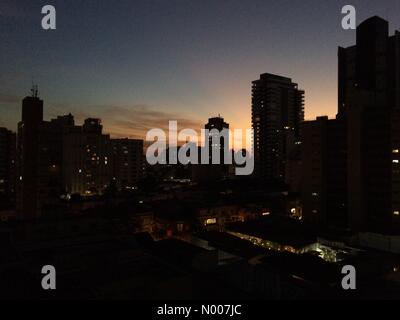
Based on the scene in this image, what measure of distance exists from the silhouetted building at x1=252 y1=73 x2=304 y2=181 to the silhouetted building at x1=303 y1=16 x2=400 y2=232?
37382 millimetres

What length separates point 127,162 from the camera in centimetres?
7088

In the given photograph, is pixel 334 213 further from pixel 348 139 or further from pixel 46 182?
pixel 46 182

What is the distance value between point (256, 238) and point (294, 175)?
32709 millimetres

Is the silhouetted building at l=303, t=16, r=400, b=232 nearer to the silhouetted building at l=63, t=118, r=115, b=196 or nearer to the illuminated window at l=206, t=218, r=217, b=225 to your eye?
the illuminated window at l=206, t=218, r=217, b=225

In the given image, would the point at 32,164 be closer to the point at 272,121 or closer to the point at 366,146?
the point at 366,146

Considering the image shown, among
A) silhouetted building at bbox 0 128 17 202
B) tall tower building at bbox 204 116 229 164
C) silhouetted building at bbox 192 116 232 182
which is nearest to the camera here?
silhouetted building at bbox 0 128 17 202

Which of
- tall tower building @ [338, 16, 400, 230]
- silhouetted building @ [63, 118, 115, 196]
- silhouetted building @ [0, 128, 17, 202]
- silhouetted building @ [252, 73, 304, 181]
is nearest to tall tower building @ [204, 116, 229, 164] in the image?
silhouetted building @ [252, 73, 304, 181]

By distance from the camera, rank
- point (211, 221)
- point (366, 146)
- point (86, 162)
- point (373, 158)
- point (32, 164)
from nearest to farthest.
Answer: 1. point (373, 158)
2. point (366, 146)
3. point (211, 221)
4. point (32, 164)
5. point (86, 162)

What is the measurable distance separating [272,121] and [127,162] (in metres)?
34.4

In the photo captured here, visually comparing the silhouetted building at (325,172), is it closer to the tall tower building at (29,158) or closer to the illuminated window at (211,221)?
the illuminated window at (211,221)

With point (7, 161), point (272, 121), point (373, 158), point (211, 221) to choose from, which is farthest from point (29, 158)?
point (272, 121)

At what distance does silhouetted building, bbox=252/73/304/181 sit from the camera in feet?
244

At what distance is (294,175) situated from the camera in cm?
5572

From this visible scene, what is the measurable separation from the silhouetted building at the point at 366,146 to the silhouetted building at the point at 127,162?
4398 centimetres
